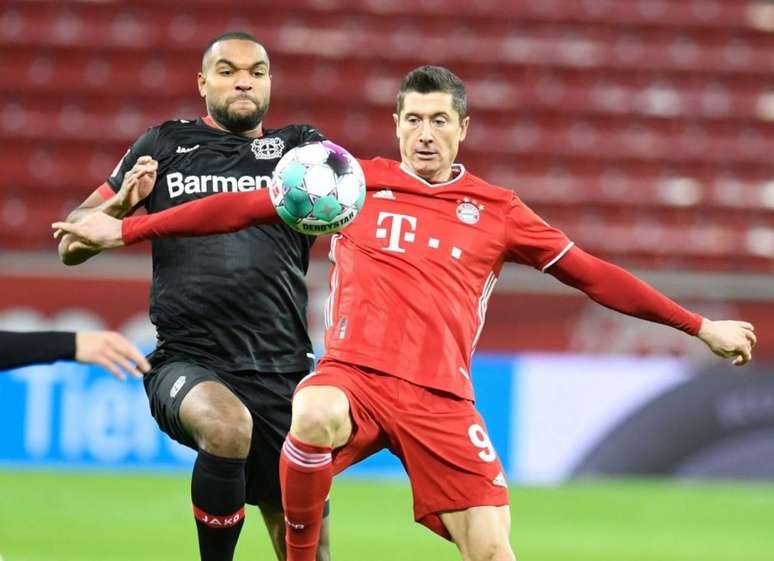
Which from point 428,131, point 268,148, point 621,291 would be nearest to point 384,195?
point 428,131

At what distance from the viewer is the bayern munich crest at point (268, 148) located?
5426mm

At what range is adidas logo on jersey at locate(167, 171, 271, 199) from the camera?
17.3 ft

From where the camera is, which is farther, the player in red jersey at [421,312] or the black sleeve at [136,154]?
the black sleeve at [136,154]

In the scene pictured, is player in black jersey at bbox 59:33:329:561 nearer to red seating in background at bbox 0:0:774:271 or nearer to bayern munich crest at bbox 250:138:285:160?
Result: bayern munich crest at bbox 250:138:285:160

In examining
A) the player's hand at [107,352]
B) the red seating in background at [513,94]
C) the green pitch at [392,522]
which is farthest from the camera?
the red seating in background at [513,94]

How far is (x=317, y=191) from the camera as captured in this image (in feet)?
14.8

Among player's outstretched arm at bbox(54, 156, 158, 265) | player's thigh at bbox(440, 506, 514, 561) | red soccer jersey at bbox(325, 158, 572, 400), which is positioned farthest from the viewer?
player's outstretched arm at bbox(54, 156, 158, 265)

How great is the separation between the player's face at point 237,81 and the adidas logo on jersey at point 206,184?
261mm

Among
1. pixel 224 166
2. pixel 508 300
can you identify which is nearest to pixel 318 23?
pixel 508 300

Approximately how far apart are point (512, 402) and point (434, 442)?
584 centimetres

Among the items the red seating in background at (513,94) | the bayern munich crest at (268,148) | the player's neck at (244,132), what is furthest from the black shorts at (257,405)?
the red seating in background at (513,94)

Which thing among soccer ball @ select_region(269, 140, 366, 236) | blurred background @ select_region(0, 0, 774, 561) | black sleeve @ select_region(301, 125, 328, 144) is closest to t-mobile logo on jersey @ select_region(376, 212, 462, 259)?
soccer ball @ select_region(269, 140, 366, 236)

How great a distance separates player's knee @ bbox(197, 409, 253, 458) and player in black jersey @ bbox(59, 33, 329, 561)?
0.12 ft

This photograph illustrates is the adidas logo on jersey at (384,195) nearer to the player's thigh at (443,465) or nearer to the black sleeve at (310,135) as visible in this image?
the black sleeve at (310,135)
